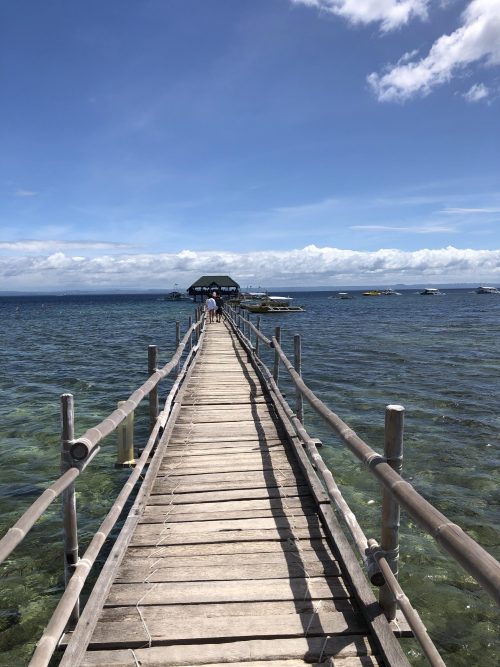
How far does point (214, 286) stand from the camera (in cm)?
8262

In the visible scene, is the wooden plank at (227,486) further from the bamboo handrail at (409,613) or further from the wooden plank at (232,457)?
the bamboo handrail at (409,613)

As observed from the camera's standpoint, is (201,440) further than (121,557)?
Yes

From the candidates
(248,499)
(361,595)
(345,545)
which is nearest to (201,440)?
(248,499)

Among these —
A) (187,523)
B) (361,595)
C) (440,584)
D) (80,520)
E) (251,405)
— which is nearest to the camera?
(361,595)

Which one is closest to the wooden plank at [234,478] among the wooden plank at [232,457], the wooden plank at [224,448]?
the wooden plank at [232,457]

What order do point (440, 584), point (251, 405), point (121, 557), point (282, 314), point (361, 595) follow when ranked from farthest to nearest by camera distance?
point (282, 314) → point (251, 405) → point (440, 584) → point (121, 557) → point (361, 595)

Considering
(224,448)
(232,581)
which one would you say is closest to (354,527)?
(232,581)

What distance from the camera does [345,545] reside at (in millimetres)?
3877

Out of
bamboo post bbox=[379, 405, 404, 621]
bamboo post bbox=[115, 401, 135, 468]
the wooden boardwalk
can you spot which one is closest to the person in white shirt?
bamboo post bbox=[115, 401, 135, 468]

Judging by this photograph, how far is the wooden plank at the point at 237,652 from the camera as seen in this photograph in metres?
2.80

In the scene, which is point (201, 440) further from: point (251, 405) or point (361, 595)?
point (361, 595)

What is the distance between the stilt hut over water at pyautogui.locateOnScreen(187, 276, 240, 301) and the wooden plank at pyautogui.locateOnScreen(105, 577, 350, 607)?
7719cm

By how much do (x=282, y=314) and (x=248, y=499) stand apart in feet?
206

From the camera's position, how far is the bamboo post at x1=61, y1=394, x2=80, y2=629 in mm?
2912
